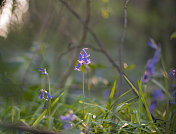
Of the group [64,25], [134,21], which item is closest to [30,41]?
[64,25]

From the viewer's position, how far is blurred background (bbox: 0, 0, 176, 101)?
1.40m

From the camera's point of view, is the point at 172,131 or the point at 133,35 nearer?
the point at 172,131

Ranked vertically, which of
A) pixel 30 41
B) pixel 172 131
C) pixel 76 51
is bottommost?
pixel 172 131

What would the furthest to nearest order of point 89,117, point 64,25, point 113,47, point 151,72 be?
point 113,47
point 64,25
point 151,72
point 89,117

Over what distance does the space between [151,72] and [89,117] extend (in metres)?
0.82

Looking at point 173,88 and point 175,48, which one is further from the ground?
point 175,48

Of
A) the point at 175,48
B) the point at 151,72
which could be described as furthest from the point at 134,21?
the point at 151,72

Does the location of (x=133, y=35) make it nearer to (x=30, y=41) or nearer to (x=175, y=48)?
(x=175, y=48)

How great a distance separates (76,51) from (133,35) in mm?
6867

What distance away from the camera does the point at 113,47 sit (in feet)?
27.1

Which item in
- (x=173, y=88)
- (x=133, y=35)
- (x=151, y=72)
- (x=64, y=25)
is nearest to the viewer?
(x=173, y=88)

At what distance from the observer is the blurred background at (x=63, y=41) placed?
55.0 inches

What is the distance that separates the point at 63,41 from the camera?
4.38m

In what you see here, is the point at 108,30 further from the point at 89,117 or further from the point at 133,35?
the point at 89,117
